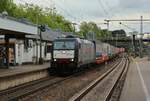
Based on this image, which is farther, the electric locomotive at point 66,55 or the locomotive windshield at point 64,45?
the locomotive windshield at point 64,45

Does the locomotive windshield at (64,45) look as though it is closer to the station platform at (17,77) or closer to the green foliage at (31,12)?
the station platform at (17,77)

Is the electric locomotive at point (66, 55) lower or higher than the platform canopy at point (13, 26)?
lower

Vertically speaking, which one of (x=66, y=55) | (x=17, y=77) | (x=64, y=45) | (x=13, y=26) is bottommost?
(x=17, y=77)

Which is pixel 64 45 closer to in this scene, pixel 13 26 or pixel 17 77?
pixel 13 26

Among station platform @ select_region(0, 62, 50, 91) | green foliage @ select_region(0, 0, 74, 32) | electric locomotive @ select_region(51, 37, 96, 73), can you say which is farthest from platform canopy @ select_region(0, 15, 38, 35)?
green foliage @ select_region(0, 0, 74, 32)

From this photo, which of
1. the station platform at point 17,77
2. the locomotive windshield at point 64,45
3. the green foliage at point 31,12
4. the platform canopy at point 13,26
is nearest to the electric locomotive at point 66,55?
the locomotive windshield at point 64,45

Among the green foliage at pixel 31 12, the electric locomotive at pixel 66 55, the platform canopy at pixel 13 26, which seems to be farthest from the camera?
the green foliage at pixel 31 12

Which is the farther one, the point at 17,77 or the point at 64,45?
the point at 64,45

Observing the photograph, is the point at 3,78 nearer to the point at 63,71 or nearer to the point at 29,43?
the point at 63,71

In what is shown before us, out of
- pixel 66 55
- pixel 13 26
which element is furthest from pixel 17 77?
pixel 66 55

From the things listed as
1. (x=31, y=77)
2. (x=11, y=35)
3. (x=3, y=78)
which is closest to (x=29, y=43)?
(x=11, y=35)

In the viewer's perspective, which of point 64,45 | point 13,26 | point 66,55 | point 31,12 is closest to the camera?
point 13,26

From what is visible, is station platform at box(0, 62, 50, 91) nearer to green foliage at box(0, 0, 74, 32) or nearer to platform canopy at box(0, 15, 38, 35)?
platform canopy at box(0, 15, 38, 35)

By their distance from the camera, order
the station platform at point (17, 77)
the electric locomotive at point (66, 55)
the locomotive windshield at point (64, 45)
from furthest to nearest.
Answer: the locomotive windshield at point (64, 45)
the electric locomotive at point (66, 55)
the station platform at point (17, 77)
